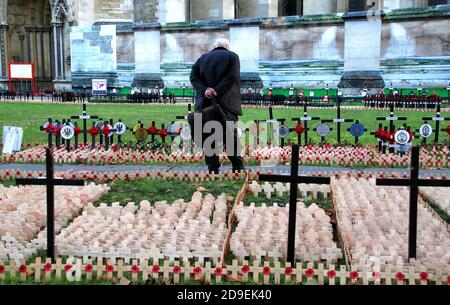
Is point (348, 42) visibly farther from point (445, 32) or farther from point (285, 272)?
point (285, 272)

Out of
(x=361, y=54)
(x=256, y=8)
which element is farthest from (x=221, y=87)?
(x=256, y=8)

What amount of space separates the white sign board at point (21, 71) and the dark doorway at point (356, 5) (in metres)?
25.0

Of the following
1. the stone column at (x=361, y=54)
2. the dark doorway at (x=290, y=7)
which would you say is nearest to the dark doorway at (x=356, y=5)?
the stone column at (x=361, y=54)

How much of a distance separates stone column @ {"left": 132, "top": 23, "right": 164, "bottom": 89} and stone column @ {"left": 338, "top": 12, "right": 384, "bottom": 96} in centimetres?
1147

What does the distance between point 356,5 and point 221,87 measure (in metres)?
26.9

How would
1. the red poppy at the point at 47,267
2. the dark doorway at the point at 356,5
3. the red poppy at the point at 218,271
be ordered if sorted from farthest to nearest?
the dark doorway at the point at 356,5
the red poppy at the point at 47,267
the red poppy at the point at 218,271

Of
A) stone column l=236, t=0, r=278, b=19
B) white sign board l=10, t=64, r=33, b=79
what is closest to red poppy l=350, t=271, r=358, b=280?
stone column l=236, t=0, r=278, b=19

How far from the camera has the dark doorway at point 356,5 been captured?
3444 centimetres

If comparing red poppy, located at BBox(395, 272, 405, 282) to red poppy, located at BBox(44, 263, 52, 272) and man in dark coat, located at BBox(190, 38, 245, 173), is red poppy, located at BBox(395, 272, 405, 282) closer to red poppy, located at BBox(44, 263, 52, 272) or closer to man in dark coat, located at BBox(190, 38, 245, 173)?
red poppy, located at BBox(44, 263, 52, 272)

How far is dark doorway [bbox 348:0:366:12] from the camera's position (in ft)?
113

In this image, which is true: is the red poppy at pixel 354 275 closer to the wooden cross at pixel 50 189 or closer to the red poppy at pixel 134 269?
the red poppy at pixel 134 269

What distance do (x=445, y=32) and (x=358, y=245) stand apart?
2528 cm
